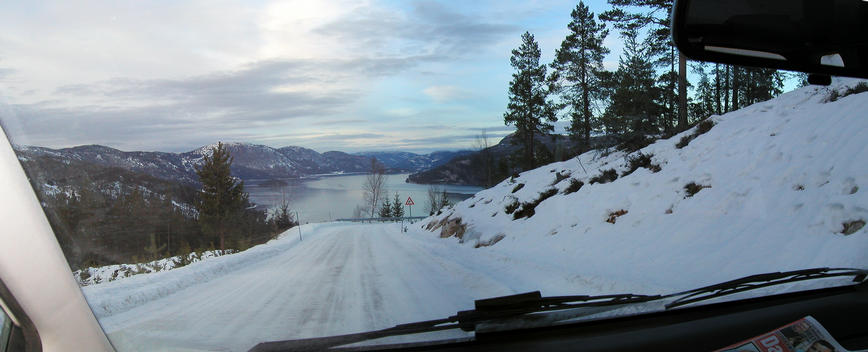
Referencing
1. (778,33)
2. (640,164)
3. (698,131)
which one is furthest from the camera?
(698,131)

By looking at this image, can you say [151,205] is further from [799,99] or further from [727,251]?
[799,99]

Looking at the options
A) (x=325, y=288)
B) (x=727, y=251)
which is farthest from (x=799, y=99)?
(x=325, y=288)

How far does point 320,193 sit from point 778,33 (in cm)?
224

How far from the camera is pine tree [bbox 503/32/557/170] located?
11.4 ft

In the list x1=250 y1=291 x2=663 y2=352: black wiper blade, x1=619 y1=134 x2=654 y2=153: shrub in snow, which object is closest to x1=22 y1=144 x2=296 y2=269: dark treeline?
x1=250 y1=291 x2=663 y2=352: black wiper blade

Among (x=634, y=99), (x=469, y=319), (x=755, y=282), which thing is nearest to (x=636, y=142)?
(x=634, y=99)

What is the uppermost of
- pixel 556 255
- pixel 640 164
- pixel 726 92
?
pixel 726 92

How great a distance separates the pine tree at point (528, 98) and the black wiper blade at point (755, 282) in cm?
179

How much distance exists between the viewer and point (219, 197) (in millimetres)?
2180

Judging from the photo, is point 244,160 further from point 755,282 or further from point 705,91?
point 705,91

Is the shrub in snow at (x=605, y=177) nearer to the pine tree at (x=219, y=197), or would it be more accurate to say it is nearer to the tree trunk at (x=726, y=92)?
the tree trunk at (x=726, y=92)

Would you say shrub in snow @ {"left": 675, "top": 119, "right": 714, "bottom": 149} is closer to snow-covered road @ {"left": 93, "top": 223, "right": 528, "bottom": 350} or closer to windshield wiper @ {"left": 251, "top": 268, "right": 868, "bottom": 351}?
snow-covered road @ {"left": 93, "top": 223, "right": 528, "bottom": 350}

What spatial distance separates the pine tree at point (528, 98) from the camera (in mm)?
3467

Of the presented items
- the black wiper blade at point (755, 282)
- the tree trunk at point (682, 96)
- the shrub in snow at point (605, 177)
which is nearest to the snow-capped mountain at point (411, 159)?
the black wiper blade at point (755, 282)
